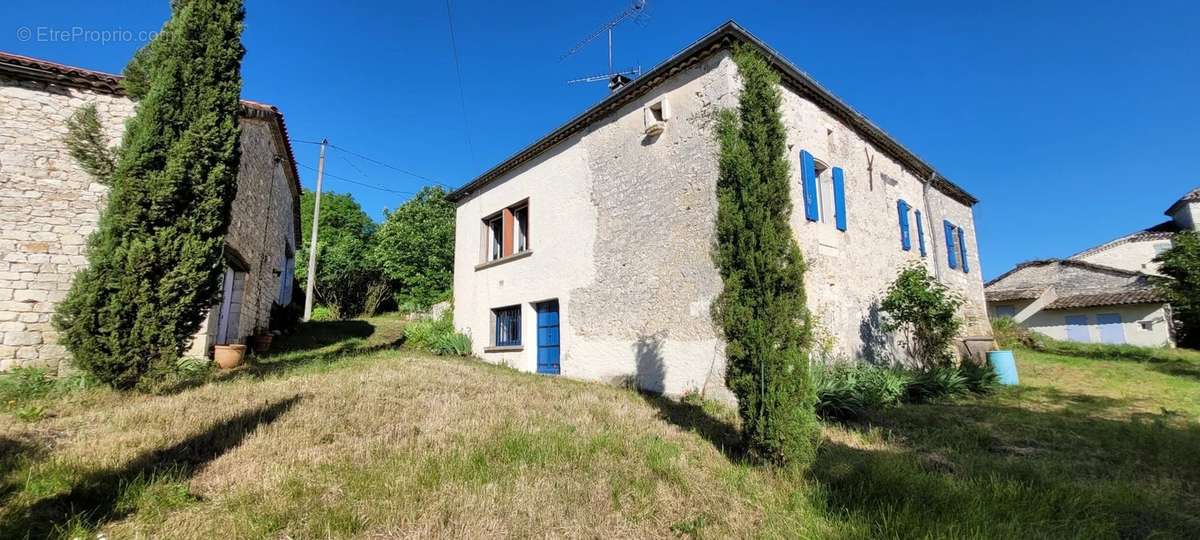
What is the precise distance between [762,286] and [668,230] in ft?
12.5

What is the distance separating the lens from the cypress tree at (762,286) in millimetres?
4105

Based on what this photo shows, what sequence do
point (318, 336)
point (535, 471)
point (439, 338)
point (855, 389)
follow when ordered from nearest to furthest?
point (535, 471)
point (855, 389)
point (439, 338)
point (318, 336)

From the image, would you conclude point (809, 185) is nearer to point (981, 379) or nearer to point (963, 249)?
point (981, 379)

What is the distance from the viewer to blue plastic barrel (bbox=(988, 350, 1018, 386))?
9219 mm

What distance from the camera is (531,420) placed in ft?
17.3

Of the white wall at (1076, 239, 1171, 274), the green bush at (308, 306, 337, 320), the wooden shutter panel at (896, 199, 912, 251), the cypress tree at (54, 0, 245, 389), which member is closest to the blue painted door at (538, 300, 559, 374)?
the cypress tree at (54, 0, 245, 389)

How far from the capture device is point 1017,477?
12.8 feet

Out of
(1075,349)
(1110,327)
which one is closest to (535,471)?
(1075,349)

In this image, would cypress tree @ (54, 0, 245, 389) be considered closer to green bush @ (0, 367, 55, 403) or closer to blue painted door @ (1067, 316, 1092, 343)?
green bush @ (0, 367, 55, 403)

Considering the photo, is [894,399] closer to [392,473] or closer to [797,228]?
[797,228]

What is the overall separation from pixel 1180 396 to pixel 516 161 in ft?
44.6

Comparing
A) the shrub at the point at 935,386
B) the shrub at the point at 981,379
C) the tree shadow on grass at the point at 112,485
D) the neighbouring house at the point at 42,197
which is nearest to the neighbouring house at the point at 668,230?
the shrub at the point at 935,386

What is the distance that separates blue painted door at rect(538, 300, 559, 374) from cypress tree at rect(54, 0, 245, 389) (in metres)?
5.93

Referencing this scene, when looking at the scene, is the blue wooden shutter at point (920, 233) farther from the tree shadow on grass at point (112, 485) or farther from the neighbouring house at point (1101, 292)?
the neighbouring house at point (1101, 292)
